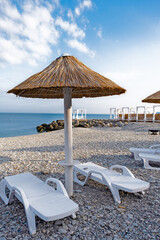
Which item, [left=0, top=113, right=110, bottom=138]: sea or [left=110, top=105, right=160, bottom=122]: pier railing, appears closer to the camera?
[left=110, top=105, right=160, bottom=122]: pier railing

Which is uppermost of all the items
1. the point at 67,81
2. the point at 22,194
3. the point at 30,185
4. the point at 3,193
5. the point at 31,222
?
the point at 67,81

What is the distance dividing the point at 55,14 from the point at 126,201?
692cm

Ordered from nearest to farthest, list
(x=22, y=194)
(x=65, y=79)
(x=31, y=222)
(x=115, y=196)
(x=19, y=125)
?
(x=31, y=222) → (x=22, y=194) → (x=65, y=79) → (x=115, y=196) → (x=19, y=125)

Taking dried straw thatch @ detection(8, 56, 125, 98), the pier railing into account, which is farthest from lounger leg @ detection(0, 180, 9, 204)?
the pier railing

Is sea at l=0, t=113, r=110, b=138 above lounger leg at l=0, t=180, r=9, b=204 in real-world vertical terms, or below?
below

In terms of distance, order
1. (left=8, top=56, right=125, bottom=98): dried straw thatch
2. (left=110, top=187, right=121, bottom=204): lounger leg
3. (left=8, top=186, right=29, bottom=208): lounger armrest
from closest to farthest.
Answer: (left=8, top=186, right=29, bottom=208): lounger armrest, (left=8, top=56, right=125, bottom=98): dried straw thatch, (left=110, top=187, right=121, bottom=204): lounger leg

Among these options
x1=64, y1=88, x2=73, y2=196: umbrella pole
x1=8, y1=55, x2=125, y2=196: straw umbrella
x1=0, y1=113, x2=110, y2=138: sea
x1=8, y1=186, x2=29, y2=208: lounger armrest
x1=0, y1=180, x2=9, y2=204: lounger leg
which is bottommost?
x1=0, y1=113, x2=110, y2=138: sea

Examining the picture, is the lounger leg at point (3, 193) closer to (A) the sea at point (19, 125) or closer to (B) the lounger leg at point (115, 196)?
(B) the lounger leg at point (115, 196)

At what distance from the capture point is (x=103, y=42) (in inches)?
297

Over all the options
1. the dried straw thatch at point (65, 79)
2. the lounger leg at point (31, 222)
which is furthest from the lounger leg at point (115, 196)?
the dried straw thatch at point (65, 79)

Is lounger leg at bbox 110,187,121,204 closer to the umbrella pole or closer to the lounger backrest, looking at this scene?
the umbrella pole

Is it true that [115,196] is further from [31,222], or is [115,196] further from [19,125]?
[19,125]

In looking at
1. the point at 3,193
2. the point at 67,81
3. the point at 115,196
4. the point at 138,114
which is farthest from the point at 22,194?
the point at 138,114

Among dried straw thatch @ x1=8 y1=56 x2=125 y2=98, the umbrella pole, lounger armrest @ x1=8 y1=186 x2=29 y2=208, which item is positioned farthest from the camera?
the umbrella pole
